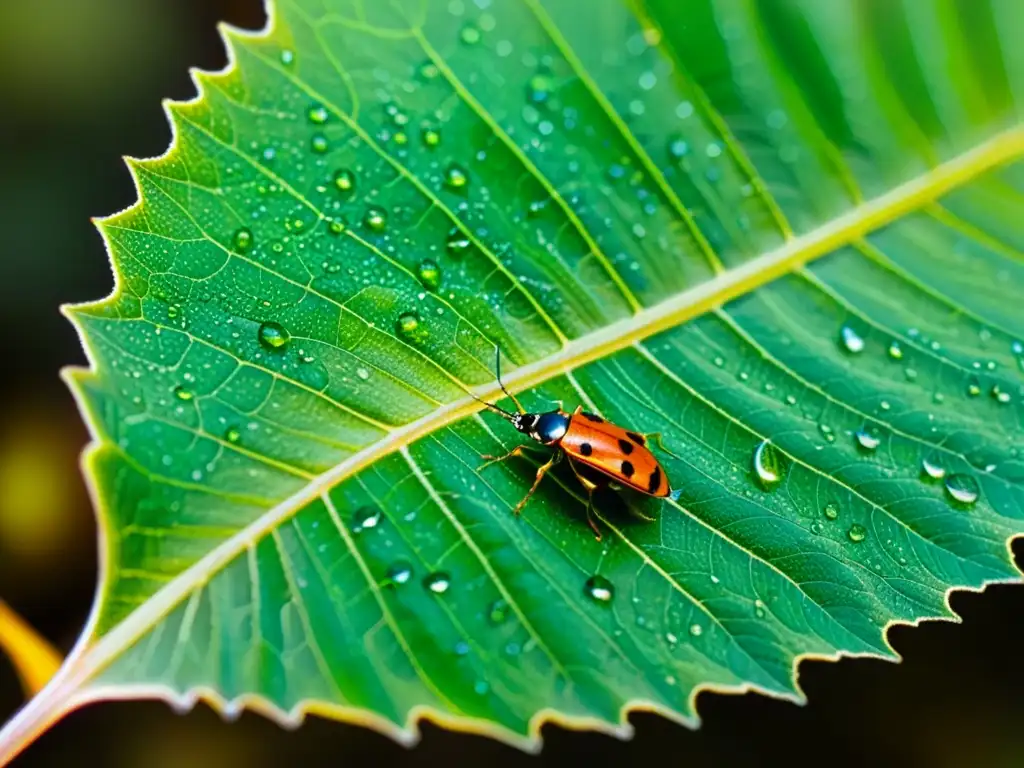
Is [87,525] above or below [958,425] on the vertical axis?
below

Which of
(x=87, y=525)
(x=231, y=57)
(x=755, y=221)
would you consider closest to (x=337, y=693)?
(x=231, y=57)

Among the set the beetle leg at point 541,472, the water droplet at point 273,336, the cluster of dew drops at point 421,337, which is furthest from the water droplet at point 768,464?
the water droplet at point 273,336

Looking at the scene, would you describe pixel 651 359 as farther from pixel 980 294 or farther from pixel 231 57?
pixel 231 57

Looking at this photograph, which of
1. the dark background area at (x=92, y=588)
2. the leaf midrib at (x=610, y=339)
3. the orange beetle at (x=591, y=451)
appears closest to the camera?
the leaf midrib at (x=610, y=339)

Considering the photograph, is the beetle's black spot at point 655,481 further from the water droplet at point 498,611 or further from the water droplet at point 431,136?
the water droplet at point 431,136

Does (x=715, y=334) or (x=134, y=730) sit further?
(x=134, y=730)

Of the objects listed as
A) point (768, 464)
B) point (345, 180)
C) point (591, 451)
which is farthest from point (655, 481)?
point (345, 180)

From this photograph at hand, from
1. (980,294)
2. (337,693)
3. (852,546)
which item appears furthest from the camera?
(980,294)
